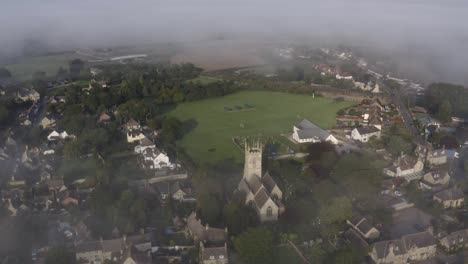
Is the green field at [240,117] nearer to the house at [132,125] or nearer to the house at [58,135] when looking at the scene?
the house at [132,125]

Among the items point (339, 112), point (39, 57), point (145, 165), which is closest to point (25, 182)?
point (145, 165)

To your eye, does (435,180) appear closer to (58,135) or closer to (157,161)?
(157,161)

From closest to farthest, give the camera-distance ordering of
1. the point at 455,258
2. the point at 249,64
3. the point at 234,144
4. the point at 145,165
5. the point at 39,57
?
the point at 455,258, the point at 145,165, the point at 234,144, the point at 39,57, the point at 249,64

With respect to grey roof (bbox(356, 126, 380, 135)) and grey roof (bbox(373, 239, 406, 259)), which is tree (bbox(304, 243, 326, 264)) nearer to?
grey roof (bbox(373, 239, 406, 259))

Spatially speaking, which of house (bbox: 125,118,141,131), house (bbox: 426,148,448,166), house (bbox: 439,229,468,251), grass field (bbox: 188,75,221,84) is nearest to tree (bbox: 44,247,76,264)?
house (bbox: 439,229,468,251)

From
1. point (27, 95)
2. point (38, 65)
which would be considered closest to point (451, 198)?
point (27, 95)

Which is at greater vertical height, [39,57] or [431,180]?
[39,57]

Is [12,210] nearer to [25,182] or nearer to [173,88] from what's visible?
[25,182]
